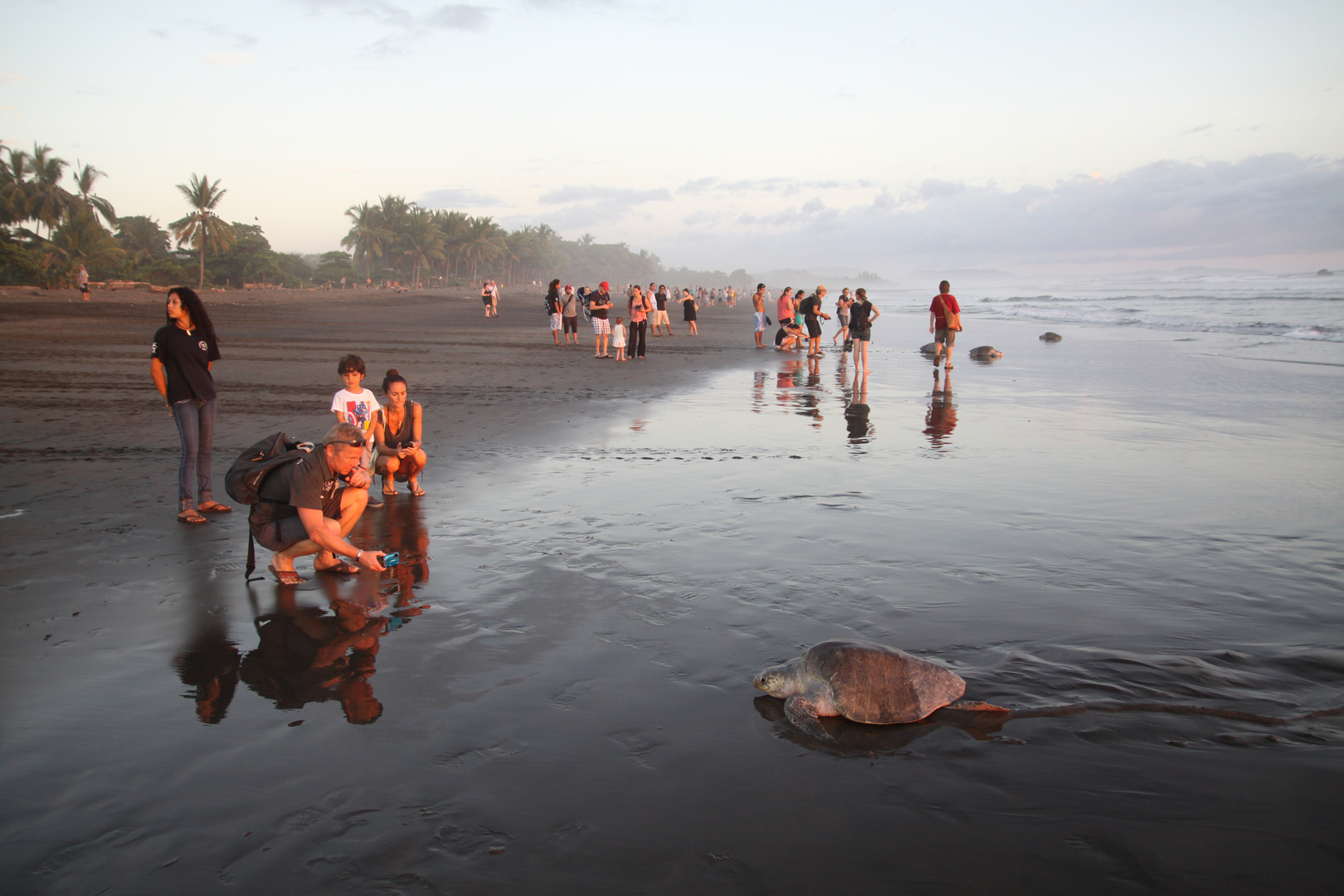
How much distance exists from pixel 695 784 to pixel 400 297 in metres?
58.6

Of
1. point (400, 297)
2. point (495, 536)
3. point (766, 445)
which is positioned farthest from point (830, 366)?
point (400, 297)

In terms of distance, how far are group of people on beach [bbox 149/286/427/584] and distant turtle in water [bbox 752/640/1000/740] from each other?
272cm

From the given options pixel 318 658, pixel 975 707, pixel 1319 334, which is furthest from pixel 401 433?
pixel 1319 334

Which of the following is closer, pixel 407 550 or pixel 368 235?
pixel 407 550

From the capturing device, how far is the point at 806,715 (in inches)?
131

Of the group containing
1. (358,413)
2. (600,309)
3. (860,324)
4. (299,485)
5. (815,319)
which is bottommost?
(299,485)

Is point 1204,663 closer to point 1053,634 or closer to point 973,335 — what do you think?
point 1053,634

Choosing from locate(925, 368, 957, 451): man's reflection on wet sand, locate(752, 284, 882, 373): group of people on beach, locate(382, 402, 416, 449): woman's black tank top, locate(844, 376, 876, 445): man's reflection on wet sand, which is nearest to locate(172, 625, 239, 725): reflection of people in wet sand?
locate(382, 402, 416, 449): woman's black tank top

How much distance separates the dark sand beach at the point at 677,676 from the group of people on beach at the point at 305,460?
31 cm

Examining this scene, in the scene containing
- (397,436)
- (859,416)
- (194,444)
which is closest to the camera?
(194,444)

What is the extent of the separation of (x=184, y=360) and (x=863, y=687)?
5.49m

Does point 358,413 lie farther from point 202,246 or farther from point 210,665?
point 202,246

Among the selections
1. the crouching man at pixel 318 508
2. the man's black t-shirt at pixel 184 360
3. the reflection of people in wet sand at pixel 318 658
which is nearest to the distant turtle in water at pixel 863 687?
the reflection of people in wet sand at pixel 318 658

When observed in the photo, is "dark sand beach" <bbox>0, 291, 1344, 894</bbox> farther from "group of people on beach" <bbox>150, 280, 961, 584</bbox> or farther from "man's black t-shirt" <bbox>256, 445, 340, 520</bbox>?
"man's black t-shirt" <bbox>256, 445, 340, 520</bbox>
